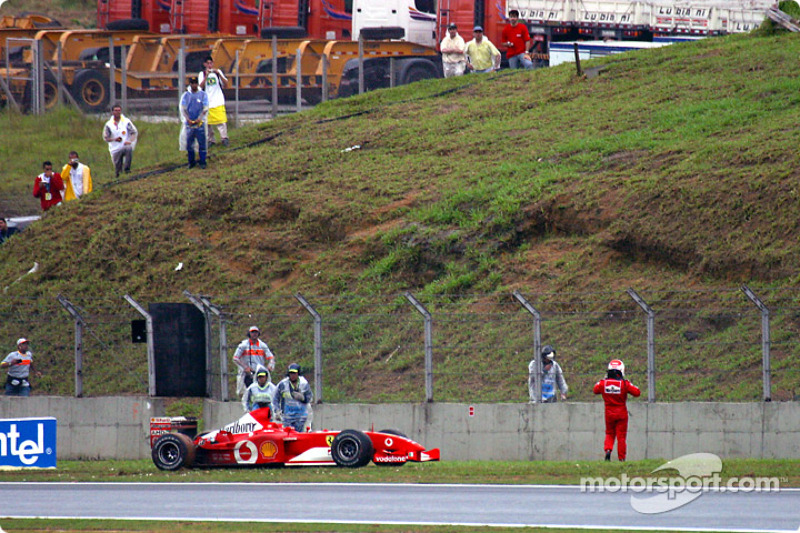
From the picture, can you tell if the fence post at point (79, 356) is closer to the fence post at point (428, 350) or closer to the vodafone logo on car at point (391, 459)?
the fence post at point (428, 350)

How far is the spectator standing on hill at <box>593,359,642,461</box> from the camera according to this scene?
14812 mm

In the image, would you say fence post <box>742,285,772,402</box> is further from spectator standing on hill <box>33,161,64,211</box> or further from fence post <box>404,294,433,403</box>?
spectator standing on hill <box>33,161,64,211</box>

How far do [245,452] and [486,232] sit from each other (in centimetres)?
814

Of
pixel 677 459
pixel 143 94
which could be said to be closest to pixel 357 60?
pixel 143 94

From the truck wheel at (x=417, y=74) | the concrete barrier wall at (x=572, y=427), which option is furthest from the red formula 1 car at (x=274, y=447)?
the truck wheel at (x=417, y=74)

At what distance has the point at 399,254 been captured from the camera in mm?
21938

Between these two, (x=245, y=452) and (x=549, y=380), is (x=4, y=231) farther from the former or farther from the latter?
(x=549, y=380)

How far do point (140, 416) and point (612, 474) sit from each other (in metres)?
8.83

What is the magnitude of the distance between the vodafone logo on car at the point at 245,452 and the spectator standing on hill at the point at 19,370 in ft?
21.3

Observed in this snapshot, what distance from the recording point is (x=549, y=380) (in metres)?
16.7

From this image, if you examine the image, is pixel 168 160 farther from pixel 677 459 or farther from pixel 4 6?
pixel 4 6

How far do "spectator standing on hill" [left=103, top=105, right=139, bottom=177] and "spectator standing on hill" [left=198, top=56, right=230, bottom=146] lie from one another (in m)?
1.84

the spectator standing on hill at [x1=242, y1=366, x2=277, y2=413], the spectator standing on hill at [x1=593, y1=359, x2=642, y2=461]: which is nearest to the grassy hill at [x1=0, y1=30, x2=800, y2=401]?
the spectator standing on hill at [x1=593, y1=359, x2=642, y2=461]

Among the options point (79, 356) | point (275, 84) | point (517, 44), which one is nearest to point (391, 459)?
point (79, 356)
